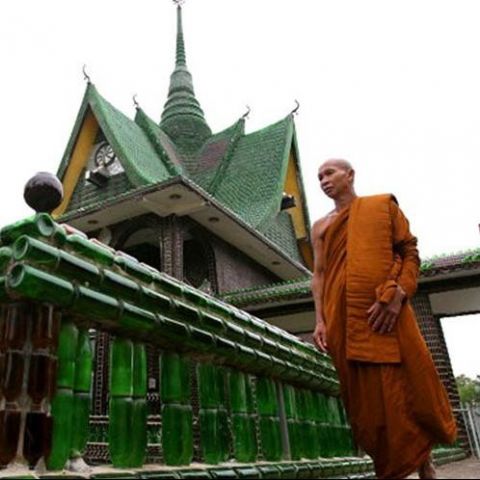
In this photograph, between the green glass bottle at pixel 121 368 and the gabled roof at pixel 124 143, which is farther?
the gabled roof at pixel 124 143

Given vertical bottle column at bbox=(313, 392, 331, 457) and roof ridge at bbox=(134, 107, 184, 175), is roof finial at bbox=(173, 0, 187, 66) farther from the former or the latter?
vertical bottle column at bbox=(313, 392, 331, 457)

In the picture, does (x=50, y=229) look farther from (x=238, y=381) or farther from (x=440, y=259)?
(x=440, y=259)

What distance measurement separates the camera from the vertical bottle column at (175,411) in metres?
1.70

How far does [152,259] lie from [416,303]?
6307mm

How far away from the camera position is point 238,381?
2207mm

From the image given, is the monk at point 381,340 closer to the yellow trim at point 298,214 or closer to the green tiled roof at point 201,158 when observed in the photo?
the green tiled roof at point 201,158

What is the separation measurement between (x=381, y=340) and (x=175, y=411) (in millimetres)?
795

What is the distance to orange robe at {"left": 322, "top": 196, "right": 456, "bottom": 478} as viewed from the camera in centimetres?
186

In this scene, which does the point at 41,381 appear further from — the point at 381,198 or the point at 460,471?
the point at 460,471

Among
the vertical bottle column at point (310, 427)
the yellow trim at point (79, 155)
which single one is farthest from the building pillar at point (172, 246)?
the vertical bottle column at point (310, 427)

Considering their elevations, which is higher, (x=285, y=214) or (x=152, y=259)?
(x=285, y=214)

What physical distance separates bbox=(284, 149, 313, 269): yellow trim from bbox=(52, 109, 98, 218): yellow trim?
5382 millimetres

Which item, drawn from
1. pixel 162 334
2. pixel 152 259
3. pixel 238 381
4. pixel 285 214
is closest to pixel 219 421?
pixel 238 381

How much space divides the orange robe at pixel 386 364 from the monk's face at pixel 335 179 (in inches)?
7.5
